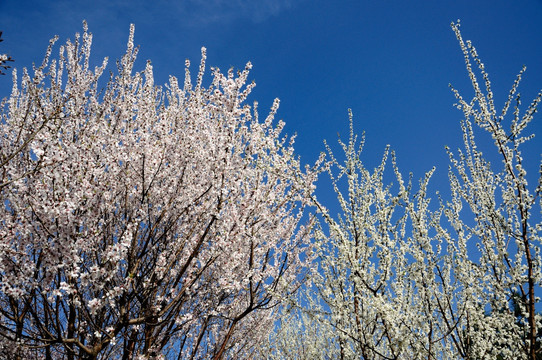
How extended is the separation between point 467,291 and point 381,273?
0.91m

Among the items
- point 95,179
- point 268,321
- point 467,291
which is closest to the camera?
point 467,291

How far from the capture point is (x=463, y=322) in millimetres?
4363

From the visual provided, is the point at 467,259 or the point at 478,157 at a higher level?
the point at 478,157

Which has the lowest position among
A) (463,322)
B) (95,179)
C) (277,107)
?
(463,322)

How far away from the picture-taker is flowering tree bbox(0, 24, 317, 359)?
3945mm

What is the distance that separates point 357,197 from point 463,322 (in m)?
2.10

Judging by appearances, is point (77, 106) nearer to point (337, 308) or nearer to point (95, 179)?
point (95, 179)

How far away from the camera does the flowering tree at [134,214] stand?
3.95m

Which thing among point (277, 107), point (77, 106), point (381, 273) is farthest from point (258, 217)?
point (77, 106)

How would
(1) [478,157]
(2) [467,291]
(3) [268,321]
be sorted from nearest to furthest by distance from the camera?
(2) [467,291], (1) [478,157], (3) [268,321]

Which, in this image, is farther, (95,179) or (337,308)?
(95,179)

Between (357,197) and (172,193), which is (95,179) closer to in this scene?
(172,193)

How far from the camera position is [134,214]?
5234 millimetres

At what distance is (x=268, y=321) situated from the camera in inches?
295
